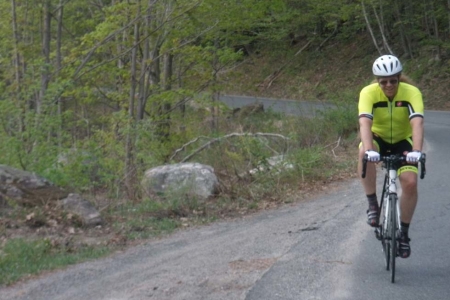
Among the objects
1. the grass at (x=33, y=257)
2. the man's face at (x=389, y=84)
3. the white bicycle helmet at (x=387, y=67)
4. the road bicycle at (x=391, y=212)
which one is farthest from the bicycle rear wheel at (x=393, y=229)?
the grass at (x=33, y=257)

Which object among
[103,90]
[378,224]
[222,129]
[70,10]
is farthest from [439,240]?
[70,10]

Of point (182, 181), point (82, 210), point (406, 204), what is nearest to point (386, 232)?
point (406, 204)

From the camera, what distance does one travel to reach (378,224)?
7109 mm

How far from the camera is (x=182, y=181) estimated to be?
39.3 feet

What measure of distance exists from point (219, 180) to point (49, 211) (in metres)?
3.28

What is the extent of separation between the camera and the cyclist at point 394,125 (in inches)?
260

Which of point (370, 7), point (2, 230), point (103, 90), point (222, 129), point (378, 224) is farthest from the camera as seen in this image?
point (370, 7)

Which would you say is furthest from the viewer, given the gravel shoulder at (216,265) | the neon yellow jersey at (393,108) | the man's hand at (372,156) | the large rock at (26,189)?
the large rock at (26,189)

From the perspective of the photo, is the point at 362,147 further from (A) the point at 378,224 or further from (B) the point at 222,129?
(B) the point at 222,129

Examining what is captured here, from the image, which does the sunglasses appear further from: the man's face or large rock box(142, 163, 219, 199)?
large rock box(142, 163, 219, 199)

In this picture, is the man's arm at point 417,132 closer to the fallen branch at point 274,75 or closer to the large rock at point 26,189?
the large rock at point 26,189

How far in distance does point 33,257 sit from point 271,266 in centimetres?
276

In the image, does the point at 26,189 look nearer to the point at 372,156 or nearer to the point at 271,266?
the point at 271,266

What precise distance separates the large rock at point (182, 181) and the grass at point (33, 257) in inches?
111
